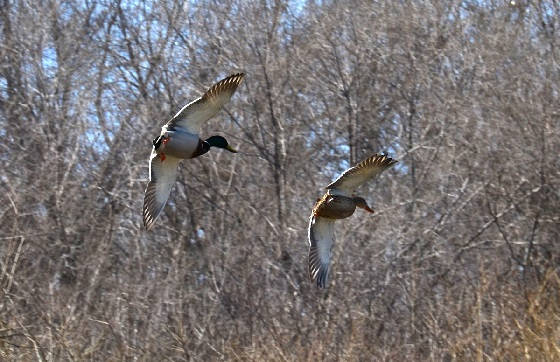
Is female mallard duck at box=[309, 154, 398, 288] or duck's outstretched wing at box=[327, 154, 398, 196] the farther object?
female mallard duck at box=[309, 154, 398, 288]

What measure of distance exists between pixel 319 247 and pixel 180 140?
56.6 inches

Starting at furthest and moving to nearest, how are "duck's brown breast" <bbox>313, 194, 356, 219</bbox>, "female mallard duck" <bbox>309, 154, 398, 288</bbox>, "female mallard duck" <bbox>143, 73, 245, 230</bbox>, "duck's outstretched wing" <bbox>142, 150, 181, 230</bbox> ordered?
1. "duck's outstretched wing" <bbox>142, 150, 181, 230</bbox>
2. "duck's brown breast" <bbox>313, 194, 356, 219</bbox>
3. "female mallard duck" <bbox>143, 73, 245, 230</bbox>
4. "female mallard duck" <bbox>309, 154, 398, 288</bbox>

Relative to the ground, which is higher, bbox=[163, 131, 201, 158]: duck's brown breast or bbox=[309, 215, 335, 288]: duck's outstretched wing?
bbox=[163, 131, 201, 158]: duck's brown breast

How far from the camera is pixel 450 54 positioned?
1717 cm

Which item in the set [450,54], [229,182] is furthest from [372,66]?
[229,182]

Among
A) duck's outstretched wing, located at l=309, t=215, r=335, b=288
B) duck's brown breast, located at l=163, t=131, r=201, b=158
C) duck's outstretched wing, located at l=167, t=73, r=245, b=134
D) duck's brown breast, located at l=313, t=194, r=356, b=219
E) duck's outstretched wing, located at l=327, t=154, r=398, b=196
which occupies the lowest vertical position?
duck's outstretched wing, located at l=309, t=215, r=335, b=288

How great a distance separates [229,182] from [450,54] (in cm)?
325

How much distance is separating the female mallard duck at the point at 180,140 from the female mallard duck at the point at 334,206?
102cm

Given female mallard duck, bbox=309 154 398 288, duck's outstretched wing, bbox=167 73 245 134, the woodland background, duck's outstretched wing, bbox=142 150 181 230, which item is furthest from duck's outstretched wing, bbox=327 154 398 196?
the woodland background

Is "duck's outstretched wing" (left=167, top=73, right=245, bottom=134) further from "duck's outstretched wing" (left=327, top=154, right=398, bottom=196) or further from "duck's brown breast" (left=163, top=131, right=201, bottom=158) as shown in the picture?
"duck's outstretched wing" (left=327, top=154, right=398, bottom=196)

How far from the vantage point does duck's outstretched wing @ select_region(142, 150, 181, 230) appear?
10.7 m

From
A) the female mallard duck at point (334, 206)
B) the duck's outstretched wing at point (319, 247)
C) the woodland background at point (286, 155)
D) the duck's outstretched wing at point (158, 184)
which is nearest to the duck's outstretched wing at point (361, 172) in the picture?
the female mallard duck at point (334, 206)

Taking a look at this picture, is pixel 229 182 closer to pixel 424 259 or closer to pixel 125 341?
pixel 424 259

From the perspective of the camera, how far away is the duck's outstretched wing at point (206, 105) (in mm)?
10086
